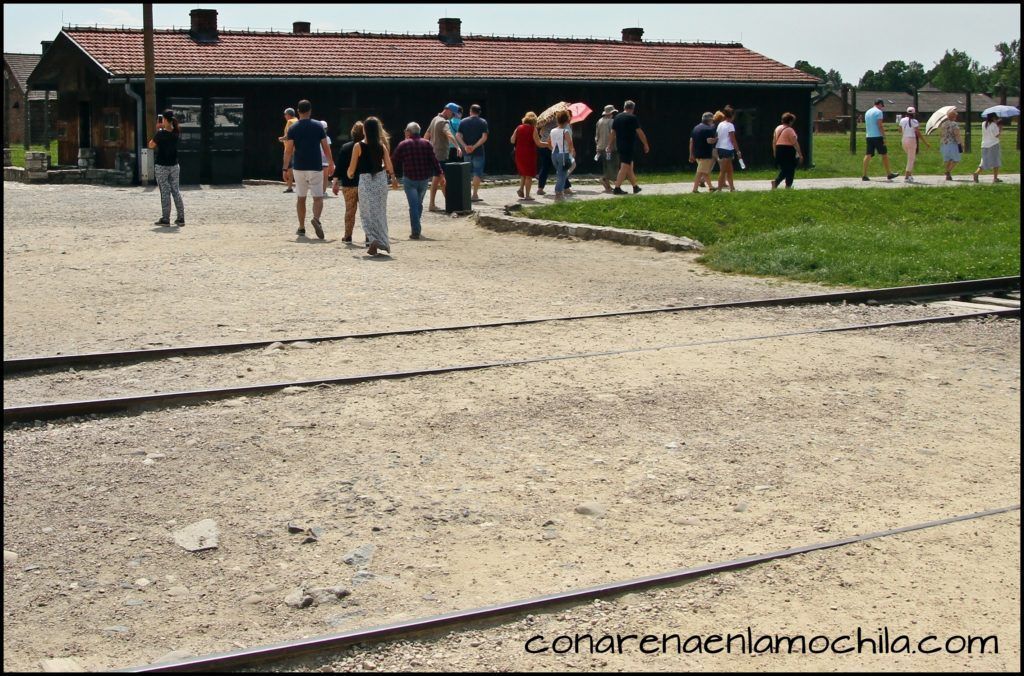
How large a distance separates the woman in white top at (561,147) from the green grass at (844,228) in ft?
6.11

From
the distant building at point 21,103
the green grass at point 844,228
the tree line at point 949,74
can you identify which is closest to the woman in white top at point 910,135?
the green grass at point 844,228

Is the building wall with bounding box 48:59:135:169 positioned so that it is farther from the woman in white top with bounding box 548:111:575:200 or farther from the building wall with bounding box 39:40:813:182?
the woman in white top with bounding box 548:111:575:200

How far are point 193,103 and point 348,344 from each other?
70.9 ft

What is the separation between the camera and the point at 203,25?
33125 mm

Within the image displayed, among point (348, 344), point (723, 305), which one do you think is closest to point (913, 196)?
point (723, 305)

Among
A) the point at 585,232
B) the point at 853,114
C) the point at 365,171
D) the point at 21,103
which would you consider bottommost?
the point at 585,232

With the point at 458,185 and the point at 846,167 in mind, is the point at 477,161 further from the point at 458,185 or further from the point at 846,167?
the point at 846,167

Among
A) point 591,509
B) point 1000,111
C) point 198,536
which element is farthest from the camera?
point 1000,111

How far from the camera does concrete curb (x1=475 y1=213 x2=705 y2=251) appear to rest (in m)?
16.2

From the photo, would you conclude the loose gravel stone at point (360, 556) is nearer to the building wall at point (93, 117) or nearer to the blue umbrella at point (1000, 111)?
the blue umbrella at point (1000, 111)

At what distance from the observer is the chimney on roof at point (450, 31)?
120 feet

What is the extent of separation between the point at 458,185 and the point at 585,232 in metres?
3.57

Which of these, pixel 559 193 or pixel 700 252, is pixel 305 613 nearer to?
pixel 700 252

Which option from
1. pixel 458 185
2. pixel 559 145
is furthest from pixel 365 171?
pixel 559 145
